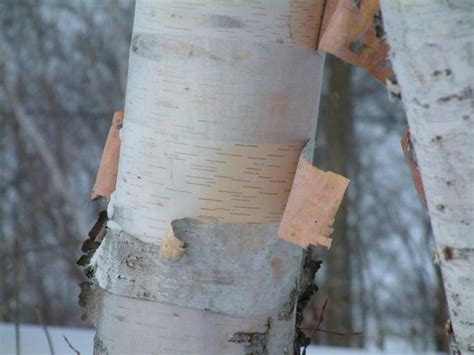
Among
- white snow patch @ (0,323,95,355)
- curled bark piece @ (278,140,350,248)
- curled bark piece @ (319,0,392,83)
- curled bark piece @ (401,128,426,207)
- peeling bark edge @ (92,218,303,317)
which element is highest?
curled bark piece @ (319,0,392,83)

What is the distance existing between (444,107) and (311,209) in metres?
0.43

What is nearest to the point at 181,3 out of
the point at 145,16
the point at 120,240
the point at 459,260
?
Answer: the point at 145,16

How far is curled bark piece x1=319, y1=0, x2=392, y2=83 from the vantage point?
1165 mm

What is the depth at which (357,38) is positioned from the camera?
1.19m

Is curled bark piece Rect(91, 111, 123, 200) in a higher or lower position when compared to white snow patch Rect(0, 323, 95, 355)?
higher

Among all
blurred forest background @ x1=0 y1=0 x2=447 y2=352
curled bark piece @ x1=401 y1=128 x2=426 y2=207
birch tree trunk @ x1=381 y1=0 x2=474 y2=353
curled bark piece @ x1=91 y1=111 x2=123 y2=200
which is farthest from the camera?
blurred forest background @ x1=0 y1=0 x2=447 y2=352

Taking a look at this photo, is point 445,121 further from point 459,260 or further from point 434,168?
point 459,260

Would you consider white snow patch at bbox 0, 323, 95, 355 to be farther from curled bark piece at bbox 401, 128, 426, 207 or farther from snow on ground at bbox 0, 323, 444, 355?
curled bark piece at bbox 401, 128, 426, 207

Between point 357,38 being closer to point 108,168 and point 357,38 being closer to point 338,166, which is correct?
point 108,168

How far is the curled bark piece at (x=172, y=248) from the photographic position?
116 cm

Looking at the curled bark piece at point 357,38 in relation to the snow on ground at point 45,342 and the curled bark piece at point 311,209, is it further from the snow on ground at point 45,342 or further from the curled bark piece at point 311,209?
the snow on ground at point 45,342

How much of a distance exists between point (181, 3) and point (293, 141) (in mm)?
290

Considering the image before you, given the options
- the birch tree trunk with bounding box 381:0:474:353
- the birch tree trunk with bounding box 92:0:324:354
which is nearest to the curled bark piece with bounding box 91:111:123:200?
the birch tree trunk with bounding box 92:0:324:354

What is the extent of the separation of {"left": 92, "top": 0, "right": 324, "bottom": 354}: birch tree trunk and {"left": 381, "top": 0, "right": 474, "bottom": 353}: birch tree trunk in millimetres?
386
